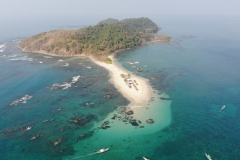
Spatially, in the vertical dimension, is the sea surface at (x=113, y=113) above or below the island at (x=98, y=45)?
below

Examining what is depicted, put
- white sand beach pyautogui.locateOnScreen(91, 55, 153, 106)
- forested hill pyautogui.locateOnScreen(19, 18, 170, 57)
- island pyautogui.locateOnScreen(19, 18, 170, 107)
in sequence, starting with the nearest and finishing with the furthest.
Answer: white sand beach pyautogui.locateOnScreen(91, 55, 153, 106) < island pyautogui.locateOnScreen(19, 18, 170, 107) < forested hill pyautogui.locateOnScreen(19, 18, 170, 57)

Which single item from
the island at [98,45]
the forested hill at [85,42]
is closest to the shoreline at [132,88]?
the island at [98,45]

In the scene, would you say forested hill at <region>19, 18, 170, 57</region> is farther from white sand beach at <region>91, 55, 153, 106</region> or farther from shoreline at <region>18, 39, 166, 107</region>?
white sand beach at <region>91, 55, 153, 106</region>

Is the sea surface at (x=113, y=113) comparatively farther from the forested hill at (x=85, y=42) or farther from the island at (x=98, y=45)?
the forested hill at (x=85, y=42)

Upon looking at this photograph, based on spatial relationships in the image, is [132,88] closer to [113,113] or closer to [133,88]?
[133,88]

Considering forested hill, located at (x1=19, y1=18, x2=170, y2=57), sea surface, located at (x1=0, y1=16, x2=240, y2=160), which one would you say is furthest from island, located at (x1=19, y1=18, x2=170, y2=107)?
sea surface, located at (x1=0, y1=16, x2=240, y2=160)

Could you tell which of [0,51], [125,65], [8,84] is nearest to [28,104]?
[8,84]

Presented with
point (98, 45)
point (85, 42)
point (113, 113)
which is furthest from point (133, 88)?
point (85, 42)

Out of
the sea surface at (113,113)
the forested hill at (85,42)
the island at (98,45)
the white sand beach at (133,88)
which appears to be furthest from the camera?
the forested hill at (85,42)

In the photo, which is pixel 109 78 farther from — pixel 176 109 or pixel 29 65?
pixel 29 65
